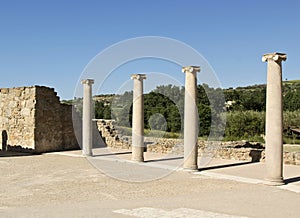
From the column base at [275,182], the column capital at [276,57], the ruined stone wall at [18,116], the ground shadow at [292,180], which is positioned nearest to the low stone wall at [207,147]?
the ground shadow at [292,180]

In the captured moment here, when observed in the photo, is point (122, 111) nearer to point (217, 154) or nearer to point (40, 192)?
point (217, 154)

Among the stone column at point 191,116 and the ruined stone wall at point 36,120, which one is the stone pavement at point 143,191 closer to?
the stone column at point 191,116

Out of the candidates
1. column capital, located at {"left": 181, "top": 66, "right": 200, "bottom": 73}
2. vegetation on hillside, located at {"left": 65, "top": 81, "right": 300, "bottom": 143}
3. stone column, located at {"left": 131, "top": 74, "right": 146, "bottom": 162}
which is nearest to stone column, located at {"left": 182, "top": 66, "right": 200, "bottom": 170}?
column capital, located at {"left": 181, "top": 66, "right": 200, "bottom": 73}

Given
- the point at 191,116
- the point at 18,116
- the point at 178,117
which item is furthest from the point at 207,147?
the point at 178,117

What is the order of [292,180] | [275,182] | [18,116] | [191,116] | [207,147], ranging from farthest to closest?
[18,116] → [207,147] → [191,116] → [292,180] → [275,182]

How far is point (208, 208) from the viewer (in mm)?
7590

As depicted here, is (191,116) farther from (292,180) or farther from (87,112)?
(87,112)

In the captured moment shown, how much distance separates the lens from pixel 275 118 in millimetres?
10391

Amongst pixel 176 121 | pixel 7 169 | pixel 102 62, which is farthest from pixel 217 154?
pixel 176 121

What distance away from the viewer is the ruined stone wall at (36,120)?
19812 millimetres

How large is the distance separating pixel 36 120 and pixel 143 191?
11.8 meters

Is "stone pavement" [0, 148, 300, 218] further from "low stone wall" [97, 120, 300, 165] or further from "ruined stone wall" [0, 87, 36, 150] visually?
"ruined stone wall" [0, 87, 36, 150]

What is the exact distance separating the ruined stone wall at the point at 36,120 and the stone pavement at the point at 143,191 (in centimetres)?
496

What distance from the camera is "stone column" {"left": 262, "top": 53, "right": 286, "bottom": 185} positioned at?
10.4 meters
